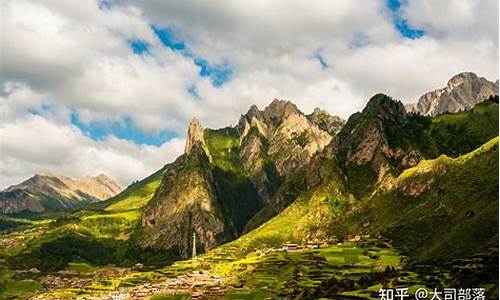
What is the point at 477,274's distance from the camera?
199125 millimetres

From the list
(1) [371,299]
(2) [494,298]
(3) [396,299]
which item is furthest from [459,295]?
(1) [371,299]

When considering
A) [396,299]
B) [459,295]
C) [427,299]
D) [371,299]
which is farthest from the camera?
[371,299]

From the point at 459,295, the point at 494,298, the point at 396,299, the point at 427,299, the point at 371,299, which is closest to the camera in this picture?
the point at 459,295

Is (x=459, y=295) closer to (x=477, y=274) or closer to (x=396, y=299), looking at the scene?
(x=396, y=299)

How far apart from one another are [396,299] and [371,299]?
4352cm

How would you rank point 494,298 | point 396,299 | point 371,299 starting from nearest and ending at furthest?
point 494,298 → point 396,299 → point 371,299

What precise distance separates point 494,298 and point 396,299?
4021cm

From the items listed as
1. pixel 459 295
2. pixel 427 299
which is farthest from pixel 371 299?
pixel 459 295

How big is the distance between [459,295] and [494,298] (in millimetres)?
27550

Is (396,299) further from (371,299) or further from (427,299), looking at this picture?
(371,299)

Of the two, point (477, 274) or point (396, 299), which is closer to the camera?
point (396, 299)

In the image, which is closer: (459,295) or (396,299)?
(459,295)

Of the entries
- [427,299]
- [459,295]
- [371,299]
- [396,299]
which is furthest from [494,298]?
[371,299]

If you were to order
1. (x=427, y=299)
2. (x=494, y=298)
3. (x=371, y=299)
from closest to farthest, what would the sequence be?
(x=494, y=298), (x=427, y=299), (x=371, y=299)
